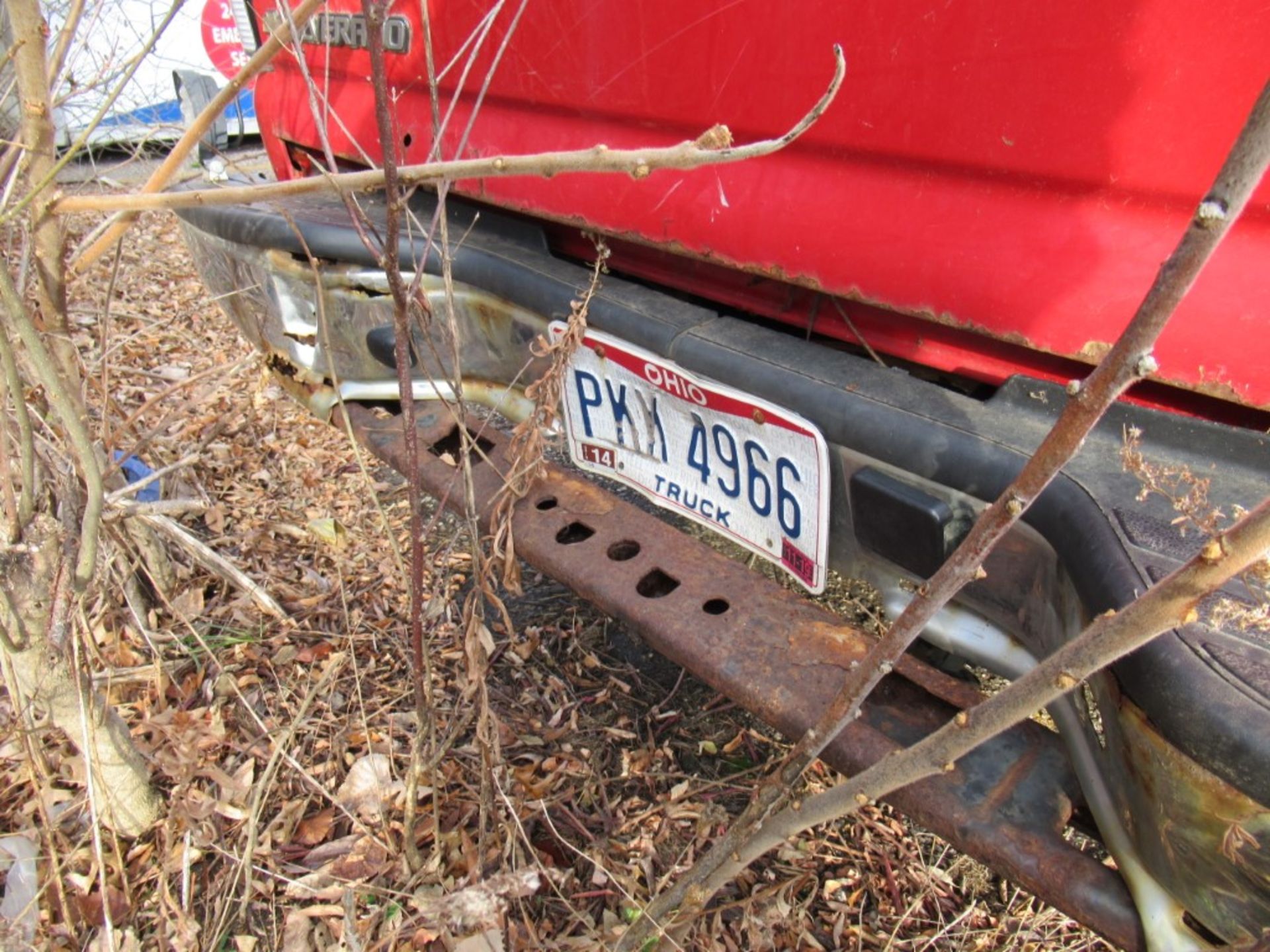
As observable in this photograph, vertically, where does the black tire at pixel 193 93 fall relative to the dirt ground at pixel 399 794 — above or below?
above

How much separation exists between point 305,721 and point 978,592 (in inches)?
63.8

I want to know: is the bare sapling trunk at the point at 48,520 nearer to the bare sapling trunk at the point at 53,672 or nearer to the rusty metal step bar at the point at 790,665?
the bare sapling trunk at the point at 53,672

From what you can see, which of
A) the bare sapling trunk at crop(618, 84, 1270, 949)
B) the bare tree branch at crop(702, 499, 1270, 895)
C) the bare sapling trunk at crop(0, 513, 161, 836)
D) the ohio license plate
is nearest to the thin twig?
the bare sapling trunk at crop(0, 513, 161, 836)

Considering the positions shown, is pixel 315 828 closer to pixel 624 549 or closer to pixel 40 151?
pixel 624 549

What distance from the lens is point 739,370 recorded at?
1524mm

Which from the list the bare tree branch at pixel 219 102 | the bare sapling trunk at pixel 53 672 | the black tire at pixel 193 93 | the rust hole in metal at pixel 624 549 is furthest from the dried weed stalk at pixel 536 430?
the black tire at pixel 193 93

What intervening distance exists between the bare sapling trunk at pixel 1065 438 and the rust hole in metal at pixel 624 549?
565 millimetres

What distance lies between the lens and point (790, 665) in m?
1.41

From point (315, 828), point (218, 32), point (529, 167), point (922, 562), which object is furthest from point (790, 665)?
point (218, 32)

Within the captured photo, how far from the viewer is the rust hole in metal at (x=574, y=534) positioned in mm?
1774

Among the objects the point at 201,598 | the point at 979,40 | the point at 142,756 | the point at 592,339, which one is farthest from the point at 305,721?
the point at 979,40

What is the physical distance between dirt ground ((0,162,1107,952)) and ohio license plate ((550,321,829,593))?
1.47 ft

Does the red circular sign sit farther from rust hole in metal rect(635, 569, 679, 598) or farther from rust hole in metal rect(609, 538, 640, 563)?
rust hole in metal rect(635, 569, 679, 598)

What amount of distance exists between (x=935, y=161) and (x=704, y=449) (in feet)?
2.03
